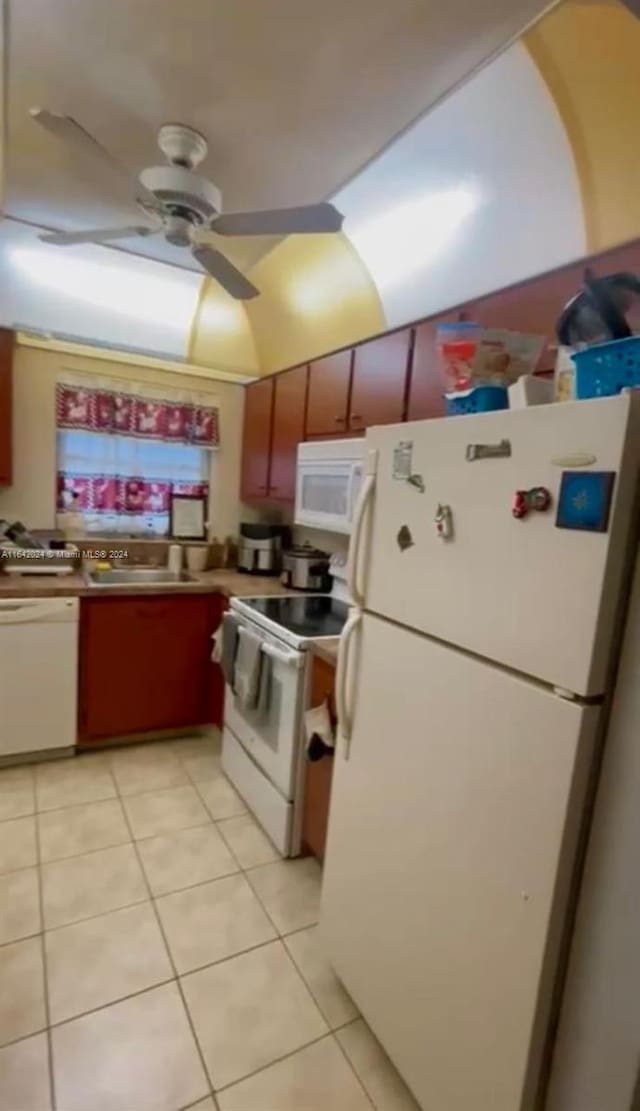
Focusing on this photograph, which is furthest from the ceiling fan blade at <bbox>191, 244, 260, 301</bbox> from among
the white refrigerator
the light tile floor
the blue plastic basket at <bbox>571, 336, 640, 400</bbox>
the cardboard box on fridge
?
the light tile floor

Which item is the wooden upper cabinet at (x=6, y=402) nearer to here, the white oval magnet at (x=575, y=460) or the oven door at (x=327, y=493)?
the oven door at (x=327, y=493)

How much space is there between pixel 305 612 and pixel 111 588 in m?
1.00

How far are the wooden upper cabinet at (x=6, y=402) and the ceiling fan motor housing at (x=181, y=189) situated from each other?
4.88 feet

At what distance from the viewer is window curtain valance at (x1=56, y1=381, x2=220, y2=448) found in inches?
122

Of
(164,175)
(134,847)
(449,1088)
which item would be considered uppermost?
(164,175)

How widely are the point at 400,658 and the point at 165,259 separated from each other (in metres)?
2.59

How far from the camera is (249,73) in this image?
144cm

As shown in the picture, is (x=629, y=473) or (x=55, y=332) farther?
(x=55, y=332)

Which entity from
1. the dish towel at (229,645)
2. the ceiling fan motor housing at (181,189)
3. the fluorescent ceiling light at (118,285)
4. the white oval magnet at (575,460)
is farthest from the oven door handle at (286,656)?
the fluorescent ceiling light at (118,285)

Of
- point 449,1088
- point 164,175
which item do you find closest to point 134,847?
point 449,1088

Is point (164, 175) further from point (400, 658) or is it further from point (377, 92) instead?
point (400, 658)

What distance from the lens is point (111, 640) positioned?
108 inches

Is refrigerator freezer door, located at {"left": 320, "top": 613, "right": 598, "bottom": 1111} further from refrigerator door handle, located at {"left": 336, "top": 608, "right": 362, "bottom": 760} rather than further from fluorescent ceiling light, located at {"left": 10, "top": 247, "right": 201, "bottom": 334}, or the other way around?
fluorescent ceiling light, located at {"left": 10, "top": 247, "right": 201, "bottom": 334}

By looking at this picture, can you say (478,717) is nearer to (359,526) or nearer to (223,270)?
(359,526)
